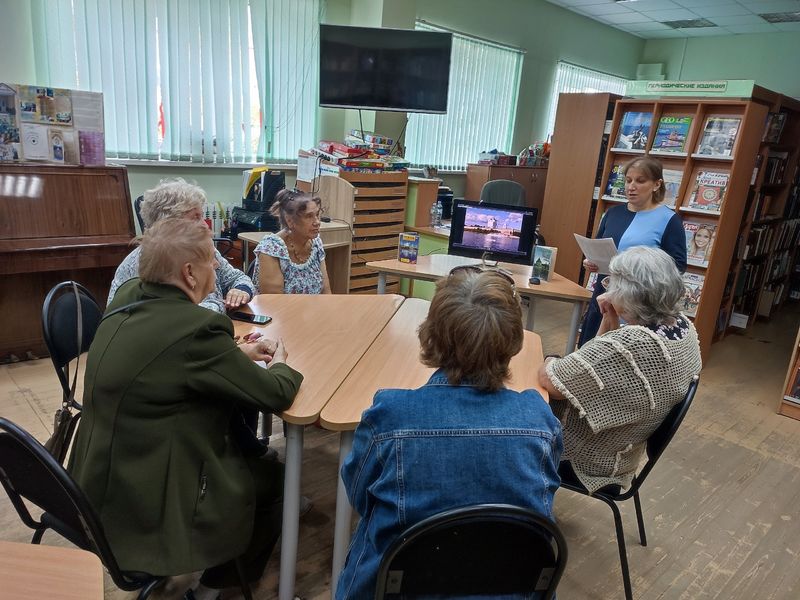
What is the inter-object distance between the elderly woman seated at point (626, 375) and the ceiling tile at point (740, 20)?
273 inches

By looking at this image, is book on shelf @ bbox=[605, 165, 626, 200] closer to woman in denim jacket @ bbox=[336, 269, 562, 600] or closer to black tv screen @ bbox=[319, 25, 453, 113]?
black tv screen @ bbox=[319, 25, 453, 113]

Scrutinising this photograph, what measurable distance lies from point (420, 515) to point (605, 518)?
A: 1658 mm

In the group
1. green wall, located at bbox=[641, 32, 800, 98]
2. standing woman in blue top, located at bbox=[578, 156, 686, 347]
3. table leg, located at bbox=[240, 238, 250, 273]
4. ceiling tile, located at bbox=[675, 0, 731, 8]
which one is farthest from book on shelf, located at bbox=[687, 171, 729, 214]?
green wall, located at bbox=[641, 32, 800, 98]

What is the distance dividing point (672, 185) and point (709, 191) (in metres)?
0.25

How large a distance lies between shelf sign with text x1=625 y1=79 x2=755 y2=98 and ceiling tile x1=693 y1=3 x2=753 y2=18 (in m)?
3.42

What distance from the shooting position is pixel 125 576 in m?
1.29

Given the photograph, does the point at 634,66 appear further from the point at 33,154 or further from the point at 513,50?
the point at 33,154

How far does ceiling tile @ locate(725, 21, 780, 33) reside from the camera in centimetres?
717

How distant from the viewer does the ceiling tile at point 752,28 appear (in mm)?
7168

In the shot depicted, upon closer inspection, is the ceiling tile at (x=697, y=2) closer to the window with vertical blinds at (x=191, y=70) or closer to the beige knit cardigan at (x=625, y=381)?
the window with vertical blinds at (x=191, y=70)

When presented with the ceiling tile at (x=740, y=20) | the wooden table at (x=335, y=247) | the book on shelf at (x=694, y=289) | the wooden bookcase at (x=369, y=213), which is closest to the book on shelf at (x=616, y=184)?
the book on shelf at (x=694, y=289)

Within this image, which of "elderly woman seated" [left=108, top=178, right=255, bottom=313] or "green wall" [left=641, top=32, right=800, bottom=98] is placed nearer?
"elderly woman seated" [left=108, top=178, right=255, bottom=313]

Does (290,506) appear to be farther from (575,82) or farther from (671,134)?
(575,82)

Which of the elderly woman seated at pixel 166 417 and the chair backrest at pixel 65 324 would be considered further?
the chair backrest at pixel 65 324
